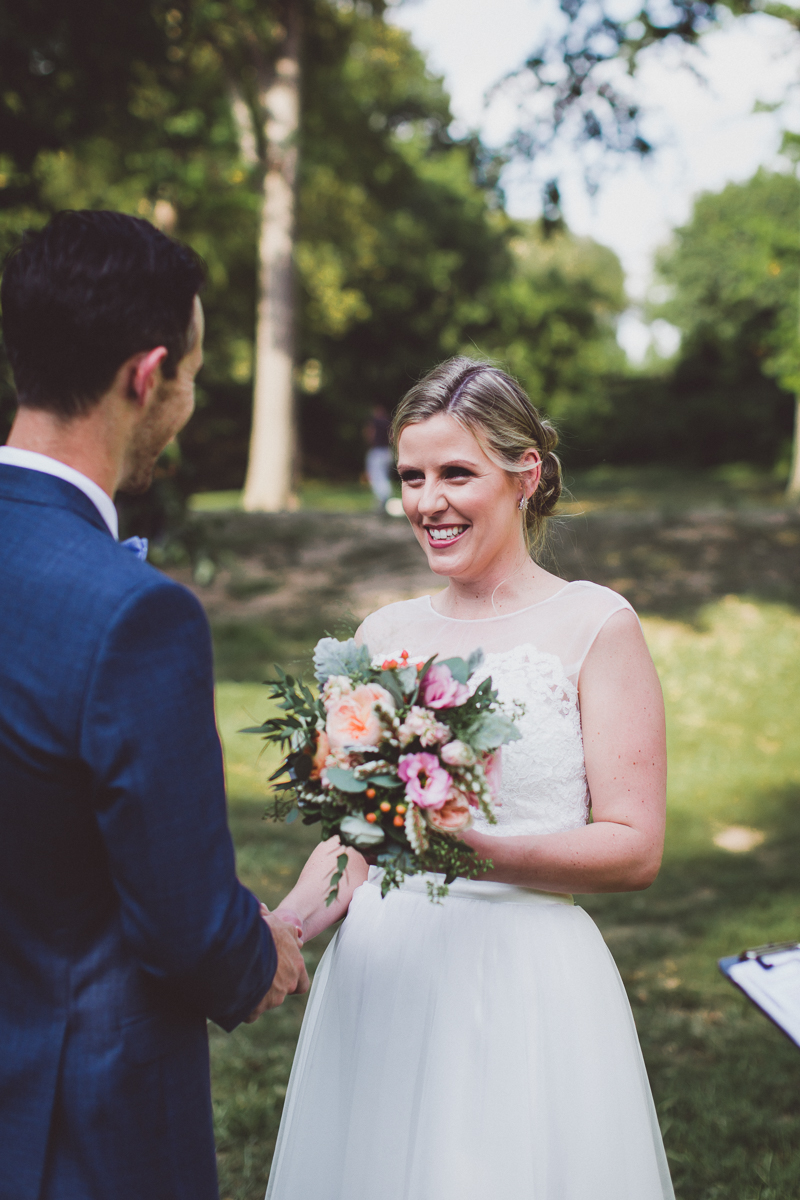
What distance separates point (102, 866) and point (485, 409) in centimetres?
142

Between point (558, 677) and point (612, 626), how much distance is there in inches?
6.8

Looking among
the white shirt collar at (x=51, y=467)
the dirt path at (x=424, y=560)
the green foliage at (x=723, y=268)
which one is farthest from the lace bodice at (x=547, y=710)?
the green foliage at (x=723, y=268)

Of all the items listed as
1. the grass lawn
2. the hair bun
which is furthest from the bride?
the grass lawn

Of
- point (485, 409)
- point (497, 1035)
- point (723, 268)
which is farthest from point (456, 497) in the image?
point (723, 268)

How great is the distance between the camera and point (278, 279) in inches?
690

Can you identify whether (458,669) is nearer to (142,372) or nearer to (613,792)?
(613,792)

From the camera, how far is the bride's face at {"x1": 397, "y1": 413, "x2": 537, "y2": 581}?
94.0 inches

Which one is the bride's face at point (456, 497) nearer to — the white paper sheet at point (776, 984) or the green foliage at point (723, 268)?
the white paper sheet at point (776, 984)

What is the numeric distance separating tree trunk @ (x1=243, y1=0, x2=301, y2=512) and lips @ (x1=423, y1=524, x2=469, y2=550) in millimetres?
15308

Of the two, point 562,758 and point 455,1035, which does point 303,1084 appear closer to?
point 455,1035

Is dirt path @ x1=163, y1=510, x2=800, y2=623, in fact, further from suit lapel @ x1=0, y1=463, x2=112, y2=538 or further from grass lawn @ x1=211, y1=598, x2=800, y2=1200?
suit lapel @ x1=0, y1=463, x2=112, y2=538

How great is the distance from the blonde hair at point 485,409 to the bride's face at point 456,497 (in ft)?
0.08

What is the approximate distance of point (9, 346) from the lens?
150 cm

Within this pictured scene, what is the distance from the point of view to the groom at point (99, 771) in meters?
1.40
